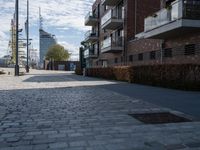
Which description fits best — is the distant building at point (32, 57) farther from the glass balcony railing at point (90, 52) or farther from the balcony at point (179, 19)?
the balcony at point (179, 19)

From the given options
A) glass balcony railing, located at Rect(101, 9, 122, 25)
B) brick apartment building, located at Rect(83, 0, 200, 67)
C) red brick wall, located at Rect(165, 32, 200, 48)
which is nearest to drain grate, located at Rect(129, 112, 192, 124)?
brick apartment building, located at Rect(83, 0, 200, 67)

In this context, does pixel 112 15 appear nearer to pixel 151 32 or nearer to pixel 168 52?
pixel 168 52

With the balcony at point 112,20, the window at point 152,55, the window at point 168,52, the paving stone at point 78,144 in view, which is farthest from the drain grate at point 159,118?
the balcony at point 112,20

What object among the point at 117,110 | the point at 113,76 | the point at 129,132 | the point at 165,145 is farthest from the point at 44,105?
the point at 113,76

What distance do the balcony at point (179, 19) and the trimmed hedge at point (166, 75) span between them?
7.96ft

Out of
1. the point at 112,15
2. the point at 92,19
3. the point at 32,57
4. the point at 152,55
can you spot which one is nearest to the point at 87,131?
the point at 152,55

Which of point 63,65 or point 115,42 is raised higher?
point 115,42

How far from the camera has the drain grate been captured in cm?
785

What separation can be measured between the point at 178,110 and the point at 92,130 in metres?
3.55

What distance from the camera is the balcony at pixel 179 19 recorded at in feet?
62.0

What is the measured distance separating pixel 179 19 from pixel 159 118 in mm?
11935

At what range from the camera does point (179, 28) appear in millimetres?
19484

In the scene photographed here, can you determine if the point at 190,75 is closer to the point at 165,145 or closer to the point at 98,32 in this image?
the point at 165,145

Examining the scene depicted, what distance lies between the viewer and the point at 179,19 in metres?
19.1
